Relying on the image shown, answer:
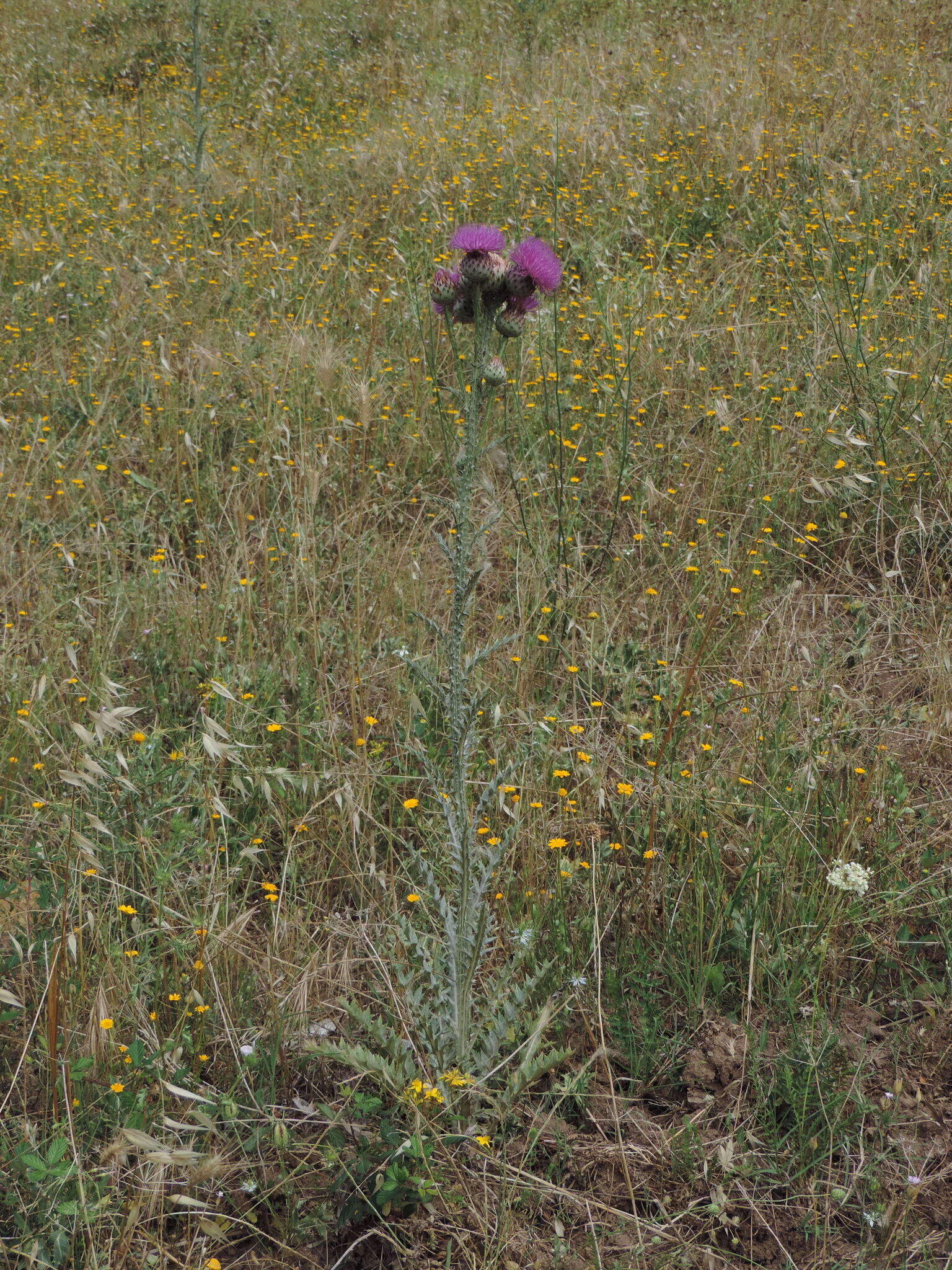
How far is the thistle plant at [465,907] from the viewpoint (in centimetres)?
152

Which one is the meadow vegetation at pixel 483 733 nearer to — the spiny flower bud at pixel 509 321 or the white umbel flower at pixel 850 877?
the white umbel flower at pixel 850 877

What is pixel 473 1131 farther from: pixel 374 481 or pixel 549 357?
pixel 549 357

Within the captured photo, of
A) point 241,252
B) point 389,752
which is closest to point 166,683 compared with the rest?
point 389,752

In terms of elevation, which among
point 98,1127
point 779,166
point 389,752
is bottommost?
point 389,752

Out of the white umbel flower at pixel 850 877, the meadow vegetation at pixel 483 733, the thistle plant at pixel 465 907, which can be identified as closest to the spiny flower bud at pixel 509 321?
the thistle plant at pixel 465 907

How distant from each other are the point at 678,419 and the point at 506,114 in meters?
3.87

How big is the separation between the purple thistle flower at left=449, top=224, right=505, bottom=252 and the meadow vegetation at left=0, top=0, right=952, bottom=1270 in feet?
0.88

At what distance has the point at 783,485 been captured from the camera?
3.13 meters

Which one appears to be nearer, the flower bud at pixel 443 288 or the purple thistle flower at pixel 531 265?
the purple thistle flower at pixel 531 265

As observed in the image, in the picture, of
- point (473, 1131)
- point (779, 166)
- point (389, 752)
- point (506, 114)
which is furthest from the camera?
point (506, 114)

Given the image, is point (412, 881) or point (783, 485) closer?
point (412, 881)

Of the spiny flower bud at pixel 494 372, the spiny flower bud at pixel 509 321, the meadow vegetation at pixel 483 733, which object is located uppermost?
the spiny flower bud at pixel 509 321

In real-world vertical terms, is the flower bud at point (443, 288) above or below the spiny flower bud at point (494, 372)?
above

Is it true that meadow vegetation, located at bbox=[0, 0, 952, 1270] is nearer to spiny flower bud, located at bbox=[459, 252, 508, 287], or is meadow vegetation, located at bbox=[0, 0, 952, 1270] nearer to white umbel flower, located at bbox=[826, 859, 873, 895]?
white umbel flower, located at bbox=[826, 859, 873, 895]
